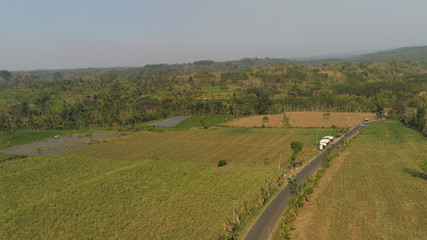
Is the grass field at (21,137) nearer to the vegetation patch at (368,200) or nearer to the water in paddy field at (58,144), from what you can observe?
the water in paddy field at (58,144)

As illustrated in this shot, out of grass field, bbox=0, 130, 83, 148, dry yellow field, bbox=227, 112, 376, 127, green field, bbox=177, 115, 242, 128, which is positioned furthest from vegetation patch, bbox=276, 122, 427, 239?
grass field, bbox=0, 130, 83, 148

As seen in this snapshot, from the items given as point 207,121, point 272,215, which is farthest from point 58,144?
point 272,215

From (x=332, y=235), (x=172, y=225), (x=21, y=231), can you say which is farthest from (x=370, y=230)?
(x=21, y=231)

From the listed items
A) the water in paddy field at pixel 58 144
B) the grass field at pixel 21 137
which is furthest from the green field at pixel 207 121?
the grass field at pixel 21 137

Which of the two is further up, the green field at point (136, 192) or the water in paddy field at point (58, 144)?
the green field at point (136, 192)

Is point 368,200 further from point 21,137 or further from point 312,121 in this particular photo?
point 21,137

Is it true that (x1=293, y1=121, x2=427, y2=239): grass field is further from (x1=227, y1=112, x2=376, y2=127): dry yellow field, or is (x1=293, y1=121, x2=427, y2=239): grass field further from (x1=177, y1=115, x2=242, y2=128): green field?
(x1=177, y1=115, x2=242, y2=128): green field
